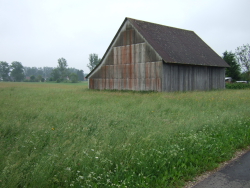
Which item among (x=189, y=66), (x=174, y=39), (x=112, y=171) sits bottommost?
(x=112, y=171)

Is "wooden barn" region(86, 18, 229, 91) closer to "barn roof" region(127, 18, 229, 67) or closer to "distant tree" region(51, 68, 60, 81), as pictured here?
"barn roof" region(127, 18, 229, 67)

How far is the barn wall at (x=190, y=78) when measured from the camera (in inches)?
834

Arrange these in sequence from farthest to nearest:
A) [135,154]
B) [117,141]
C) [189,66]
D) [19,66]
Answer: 1. [19,66]
2. [189,66]
3. [117,141]
4. [135,154]

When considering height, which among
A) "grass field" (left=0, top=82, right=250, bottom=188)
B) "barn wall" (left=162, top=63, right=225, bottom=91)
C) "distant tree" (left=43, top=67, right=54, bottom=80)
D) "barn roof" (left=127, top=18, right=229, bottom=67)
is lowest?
"grass field" (left=0, top=82, right=250, bottom=188)

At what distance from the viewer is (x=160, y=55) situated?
805 inches

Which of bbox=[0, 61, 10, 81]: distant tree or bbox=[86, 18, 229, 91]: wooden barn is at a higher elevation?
bbox=[0, 61, 10, 81]: distant tree

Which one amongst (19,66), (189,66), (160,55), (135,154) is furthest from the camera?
(19,66)

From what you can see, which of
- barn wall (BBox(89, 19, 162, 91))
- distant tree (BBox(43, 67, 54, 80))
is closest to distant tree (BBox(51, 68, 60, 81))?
distant tree (BBox(43, 67, 54, 80))

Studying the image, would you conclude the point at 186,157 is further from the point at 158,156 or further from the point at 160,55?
the point at 160,55

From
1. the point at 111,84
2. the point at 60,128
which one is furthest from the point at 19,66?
the point at 60,128

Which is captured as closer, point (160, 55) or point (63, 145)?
point (63, 145)

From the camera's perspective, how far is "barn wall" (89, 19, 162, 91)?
2132cm

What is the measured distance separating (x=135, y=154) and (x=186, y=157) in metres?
1.18

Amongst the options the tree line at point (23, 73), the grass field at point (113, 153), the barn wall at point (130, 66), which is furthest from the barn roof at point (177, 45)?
the tree line at point (23, 73)
